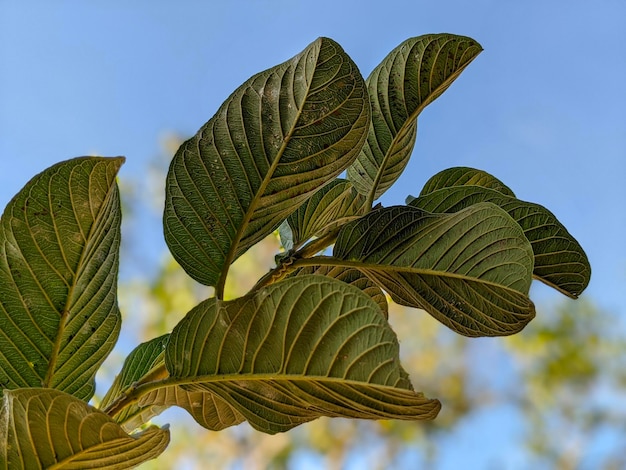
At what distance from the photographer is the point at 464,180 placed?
0.47m

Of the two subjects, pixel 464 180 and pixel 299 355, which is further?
pixel 464 180

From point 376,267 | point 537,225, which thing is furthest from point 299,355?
point 537,225

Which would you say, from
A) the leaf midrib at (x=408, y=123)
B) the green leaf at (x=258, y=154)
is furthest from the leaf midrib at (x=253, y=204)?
the leaf midrib at (x=408, y=123)

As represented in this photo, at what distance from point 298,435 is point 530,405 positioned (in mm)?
1767

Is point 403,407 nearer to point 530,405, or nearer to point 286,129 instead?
point 286,129

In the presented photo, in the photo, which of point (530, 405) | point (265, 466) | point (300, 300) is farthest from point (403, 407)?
point (530, 405)

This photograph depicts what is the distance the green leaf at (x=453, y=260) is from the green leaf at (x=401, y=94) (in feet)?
0.31

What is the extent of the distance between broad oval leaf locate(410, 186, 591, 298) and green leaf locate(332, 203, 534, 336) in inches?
1.8

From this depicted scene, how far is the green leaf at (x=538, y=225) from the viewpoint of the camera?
399mm

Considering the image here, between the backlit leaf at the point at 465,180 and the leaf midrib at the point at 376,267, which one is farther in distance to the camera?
the backlit leaf at the point at 465,180

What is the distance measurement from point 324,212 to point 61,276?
182 mm

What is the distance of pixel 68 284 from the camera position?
33 cm

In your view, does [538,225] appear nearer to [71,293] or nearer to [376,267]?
[376,267]

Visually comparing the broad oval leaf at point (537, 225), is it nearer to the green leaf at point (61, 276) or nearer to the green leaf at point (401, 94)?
the green leaf at point (401, 94)
